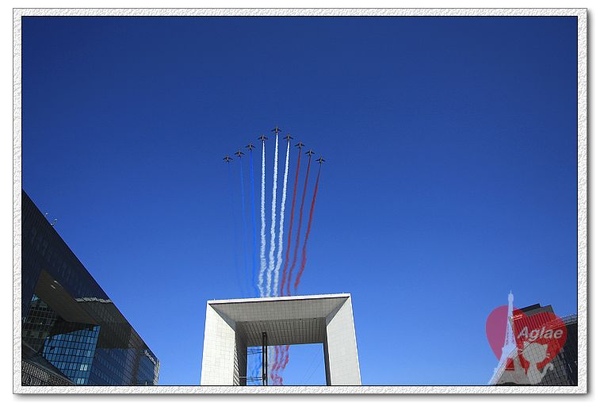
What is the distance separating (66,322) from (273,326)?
63379 mm

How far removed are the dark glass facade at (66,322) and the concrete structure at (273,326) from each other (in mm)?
34305

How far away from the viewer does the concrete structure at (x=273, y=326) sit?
4126 centimetres

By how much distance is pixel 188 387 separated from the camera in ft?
57.0

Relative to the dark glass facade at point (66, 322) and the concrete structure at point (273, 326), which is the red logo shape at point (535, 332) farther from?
the dark glass facade at point (66, 322)

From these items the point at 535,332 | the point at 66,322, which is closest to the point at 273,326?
the point at 66,322

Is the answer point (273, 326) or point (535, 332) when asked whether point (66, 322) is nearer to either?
point (273, 326)

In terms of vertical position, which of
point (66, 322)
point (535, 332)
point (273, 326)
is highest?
point (535, 332)

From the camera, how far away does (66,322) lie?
92.6 metres

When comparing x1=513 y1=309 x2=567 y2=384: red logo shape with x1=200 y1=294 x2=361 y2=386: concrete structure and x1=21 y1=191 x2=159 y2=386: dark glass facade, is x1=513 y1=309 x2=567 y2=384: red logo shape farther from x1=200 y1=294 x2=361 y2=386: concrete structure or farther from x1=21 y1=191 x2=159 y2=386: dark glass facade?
x1=21 y1=191 x2=159 y2=386: dark glass facade

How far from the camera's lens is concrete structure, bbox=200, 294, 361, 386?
135 ft

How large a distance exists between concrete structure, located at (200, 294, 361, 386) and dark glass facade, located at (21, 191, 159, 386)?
34.3 meters

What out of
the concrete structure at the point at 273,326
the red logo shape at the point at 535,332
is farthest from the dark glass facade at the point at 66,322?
the red logo shape at the point at 535,332
